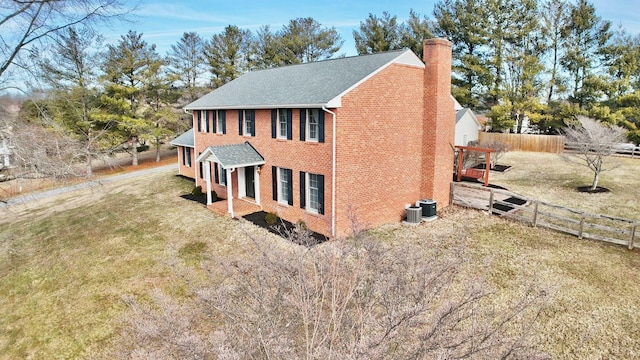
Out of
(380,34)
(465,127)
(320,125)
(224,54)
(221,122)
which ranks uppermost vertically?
(380,34)

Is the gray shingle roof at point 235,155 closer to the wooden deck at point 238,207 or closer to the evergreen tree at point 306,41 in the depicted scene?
the wooden deck at point 238,207

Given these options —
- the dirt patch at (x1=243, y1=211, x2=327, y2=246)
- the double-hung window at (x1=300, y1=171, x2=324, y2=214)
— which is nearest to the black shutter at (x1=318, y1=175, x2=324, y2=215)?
the double-hung window at (x1=300, y1=171, x2=324, y2=214)

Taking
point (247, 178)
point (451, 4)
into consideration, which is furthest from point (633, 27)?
point (247, 178)

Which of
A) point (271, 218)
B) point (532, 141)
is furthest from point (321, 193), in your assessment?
point (532, 141)

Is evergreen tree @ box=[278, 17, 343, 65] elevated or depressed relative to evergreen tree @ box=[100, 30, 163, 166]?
elevated

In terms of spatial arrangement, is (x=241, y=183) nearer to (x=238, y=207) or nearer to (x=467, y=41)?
(x=238, y=207)

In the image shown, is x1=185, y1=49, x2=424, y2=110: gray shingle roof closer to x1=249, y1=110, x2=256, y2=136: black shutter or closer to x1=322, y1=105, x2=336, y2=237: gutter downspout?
x1=249, y1=110, x2=256, y2=136: black shutter
